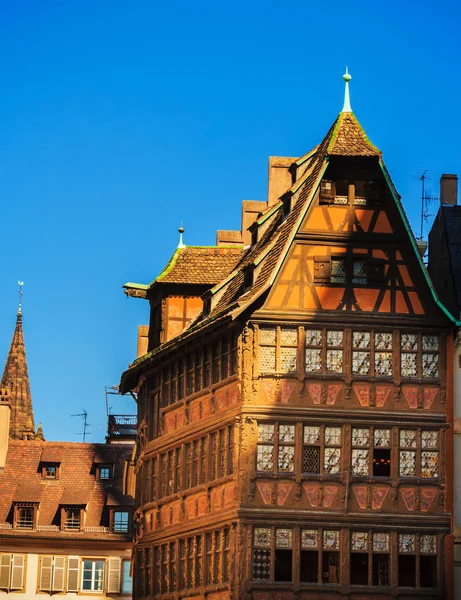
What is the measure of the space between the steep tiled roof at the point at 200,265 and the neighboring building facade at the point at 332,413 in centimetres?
583

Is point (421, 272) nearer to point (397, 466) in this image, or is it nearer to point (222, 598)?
point (397, 466)

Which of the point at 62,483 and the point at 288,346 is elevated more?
the point at 288,346

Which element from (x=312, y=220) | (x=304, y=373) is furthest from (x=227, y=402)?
(x=312, y=220)

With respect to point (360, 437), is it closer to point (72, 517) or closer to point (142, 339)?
point (142, 339)

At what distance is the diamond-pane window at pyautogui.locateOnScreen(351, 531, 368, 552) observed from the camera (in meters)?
46.4

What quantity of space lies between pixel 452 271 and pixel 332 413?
6.77m

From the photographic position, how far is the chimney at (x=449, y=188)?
55188 millimetres

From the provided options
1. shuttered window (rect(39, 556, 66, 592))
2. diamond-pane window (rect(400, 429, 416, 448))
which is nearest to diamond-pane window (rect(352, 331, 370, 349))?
diamond-pane window (rect(400, 429, 416, 448))

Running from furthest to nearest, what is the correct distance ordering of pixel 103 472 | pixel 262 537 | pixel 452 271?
pixel 103 472 → pixel 452 271 → pixel 262 537

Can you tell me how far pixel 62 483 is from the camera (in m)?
67.8

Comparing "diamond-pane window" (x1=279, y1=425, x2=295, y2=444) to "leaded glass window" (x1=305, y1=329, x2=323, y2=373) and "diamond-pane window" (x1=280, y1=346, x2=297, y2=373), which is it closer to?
"diamond-pane window" (x1=280, y1=346, x2=297, y2=373)

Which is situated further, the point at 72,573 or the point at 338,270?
the point at 72,573

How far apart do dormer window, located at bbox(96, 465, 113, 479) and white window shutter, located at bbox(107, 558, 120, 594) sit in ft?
12.4

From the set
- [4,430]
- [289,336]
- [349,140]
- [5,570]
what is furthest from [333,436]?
[4,430]
